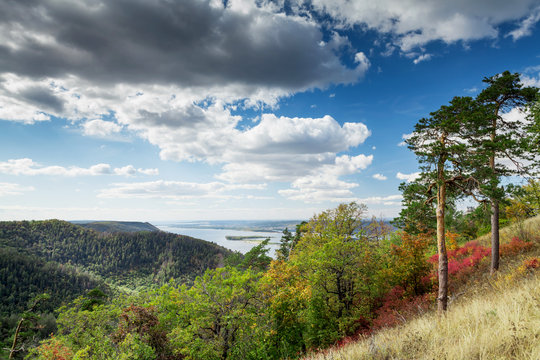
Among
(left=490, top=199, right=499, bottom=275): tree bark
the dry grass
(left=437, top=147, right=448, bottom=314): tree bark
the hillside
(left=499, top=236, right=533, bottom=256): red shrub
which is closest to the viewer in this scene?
(left=437, top=147, right=448, bottom=314): tree bark

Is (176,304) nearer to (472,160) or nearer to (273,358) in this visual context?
(273,358)

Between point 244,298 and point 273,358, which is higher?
point 244,298

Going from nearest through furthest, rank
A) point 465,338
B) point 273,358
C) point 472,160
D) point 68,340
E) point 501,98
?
1. point 465,338
2. point 472,160
3. point 501,98
4. point 273,358
5. point 68,340

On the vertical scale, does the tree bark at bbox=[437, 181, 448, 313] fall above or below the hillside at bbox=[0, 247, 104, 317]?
above

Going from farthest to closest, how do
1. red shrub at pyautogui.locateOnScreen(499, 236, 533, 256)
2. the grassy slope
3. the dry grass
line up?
the dry grass < red shrub at pyautogui.locateOnScreen(499, 236, 533, 256) < the grassy slope

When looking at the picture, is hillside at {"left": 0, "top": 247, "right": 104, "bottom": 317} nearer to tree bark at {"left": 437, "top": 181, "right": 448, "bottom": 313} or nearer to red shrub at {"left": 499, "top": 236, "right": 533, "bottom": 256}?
tree bark at {"left": 437, "top": 181, "right": 448, "bottom": 313}

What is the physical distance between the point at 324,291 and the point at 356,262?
340 centimetres

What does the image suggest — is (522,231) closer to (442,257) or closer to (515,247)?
(515,247)

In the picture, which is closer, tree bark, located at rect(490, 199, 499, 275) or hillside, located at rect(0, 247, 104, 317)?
tree bark, located at rect(490, 199, 499, 275)

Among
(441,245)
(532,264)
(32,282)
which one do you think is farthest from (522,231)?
(32,282)

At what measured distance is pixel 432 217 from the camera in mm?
13977

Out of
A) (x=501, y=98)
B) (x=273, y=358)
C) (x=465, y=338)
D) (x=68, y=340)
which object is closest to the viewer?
(x=465, y=338)

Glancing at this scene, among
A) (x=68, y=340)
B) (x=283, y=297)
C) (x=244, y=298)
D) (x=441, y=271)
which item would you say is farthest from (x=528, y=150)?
(x=68, y=340)

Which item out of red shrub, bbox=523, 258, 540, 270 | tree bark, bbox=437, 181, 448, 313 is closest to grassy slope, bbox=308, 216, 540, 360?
tree bark, bbox=437, 181, 448, 313
